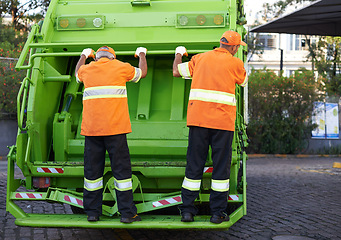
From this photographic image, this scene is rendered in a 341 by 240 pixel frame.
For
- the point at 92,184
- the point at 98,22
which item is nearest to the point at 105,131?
the point at 92,184

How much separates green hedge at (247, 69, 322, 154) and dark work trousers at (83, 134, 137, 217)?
11.4 meters

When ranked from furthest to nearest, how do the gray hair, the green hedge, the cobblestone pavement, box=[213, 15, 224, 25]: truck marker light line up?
the green hedge, box=[213, 15, 224, 25]: truck marker light, the cobblestone pavement, the gray hair

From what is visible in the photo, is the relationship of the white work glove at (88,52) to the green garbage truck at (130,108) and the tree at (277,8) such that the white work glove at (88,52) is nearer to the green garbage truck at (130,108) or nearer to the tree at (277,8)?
the green garbage truck at (130,108)

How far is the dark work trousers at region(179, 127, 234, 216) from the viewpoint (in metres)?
4.16

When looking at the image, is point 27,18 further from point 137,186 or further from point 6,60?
point 137,186

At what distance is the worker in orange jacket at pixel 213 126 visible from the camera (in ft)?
13.6

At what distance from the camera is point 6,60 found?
45.9 ft

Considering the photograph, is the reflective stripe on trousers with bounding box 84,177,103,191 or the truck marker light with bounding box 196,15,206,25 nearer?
the reflective stripe on trousers with bounding box 84,177,103,191

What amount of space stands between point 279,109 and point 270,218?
10.0 m

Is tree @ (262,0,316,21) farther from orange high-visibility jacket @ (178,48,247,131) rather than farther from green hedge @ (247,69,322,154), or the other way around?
orange high-visibility jacket @ (178,48,247,131)

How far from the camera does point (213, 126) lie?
13.6 feet

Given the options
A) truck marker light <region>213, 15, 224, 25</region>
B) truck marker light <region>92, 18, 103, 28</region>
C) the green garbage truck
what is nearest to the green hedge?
the green garbage truck

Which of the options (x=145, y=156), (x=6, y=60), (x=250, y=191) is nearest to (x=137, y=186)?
(x=145, y=156)

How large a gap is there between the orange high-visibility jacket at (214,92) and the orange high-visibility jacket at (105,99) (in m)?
0.62
